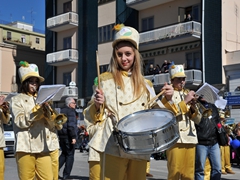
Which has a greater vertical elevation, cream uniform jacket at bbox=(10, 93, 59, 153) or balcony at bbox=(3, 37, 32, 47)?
balcony at bbox=(3, 37, 32, 47)

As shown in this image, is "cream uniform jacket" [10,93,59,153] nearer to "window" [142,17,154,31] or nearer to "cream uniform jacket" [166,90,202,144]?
"cream uniform jacket" [166,90,202,144]

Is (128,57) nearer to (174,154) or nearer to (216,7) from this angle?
(174,154)

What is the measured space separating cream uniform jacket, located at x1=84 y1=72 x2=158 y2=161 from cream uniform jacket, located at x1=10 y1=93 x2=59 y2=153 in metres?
1.92

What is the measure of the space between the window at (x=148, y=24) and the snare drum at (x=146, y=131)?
2604cm

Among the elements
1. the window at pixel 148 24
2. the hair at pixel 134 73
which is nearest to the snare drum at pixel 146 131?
the hair at pixel 134 73

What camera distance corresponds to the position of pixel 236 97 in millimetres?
22938

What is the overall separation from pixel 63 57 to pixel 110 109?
106 feet

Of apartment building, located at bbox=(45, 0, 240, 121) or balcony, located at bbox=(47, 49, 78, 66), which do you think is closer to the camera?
apartment building, located at bbox=(45, 0, 240, 121)

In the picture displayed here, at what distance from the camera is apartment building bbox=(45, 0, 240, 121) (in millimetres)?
25156

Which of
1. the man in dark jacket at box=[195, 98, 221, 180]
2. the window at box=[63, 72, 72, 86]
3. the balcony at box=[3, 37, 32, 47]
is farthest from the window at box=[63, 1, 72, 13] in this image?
the man in dark jacket at box=[195, 98, 221, 180]

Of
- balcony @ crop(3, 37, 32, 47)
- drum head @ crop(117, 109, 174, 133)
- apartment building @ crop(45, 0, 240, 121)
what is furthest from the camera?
balcony @ crop(3, 37, 32, 47)

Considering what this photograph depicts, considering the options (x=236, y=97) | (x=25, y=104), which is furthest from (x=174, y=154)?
(x=236, y=97)

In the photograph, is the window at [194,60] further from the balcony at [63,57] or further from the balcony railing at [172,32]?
the balcony at [63,57]

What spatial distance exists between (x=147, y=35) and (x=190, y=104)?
23240 mm
